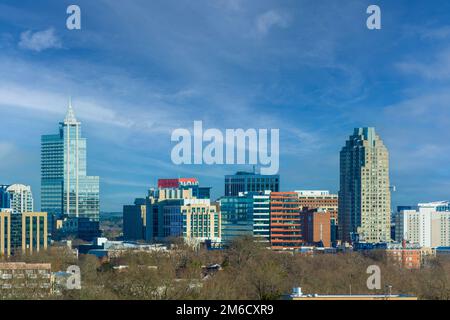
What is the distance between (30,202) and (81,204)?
17.2ft


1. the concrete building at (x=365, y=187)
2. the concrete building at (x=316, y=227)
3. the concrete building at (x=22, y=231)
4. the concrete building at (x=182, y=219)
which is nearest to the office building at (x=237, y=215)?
the concrete building at (x=182, y=219)

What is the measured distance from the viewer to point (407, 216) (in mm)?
46750

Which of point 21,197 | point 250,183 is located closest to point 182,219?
point 250,183

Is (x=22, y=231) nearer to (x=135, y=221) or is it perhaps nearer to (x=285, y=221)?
(x=135, y=221)

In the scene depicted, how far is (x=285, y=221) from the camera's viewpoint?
1528 inches

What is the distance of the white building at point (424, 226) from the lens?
4659 centimetres

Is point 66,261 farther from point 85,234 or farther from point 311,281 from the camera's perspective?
point 85,234

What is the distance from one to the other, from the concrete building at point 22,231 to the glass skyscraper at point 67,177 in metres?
16.5

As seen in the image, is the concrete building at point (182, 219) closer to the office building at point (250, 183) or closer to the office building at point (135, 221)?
the office building at point (135, 221)

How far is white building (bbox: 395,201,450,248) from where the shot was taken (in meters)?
46.6

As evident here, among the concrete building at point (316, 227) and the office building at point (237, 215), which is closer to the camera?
the office building at point (237, 215)

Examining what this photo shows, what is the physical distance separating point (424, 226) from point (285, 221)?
42.1ft
